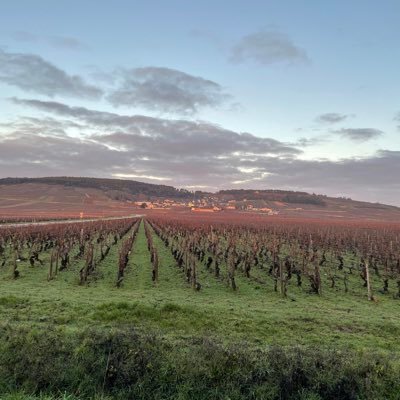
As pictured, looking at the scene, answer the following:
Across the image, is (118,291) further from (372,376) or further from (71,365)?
(372,376)

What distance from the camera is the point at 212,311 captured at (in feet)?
42.4

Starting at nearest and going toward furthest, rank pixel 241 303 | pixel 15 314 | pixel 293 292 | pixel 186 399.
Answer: pixel 186 399 < pixel 15 314 < pixel 241 303 < pixel 293 292

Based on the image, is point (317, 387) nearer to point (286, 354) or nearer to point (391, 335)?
point (286, 354)

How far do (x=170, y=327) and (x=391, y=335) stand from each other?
688 cm

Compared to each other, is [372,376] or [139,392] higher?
[372,376]

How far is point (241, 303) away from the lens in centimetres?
1486

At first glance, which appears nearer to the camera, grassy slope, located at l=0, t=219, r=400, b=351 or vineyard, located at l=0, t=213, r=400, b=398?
vineyard, located at l=0, t=213, r=400, b=398

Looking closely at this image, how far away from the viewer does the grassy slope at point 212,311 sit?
11.1m

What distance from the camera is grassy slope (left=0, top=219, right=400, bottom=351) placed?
1105 cm

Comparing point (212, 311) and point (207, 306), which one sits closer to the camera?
point (212, 311)

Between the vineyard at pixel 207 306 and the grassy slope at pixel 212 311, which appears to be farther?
the grassy slope at pixel 212 311

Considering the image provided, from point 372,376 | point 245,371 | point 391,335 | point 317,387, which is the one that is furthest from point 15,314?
point 391,335

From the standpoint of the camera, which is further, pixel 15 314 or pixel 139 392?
pixel 15 314

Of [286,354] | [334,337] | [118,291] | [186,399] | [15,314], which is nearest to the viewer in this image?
[186,399]
